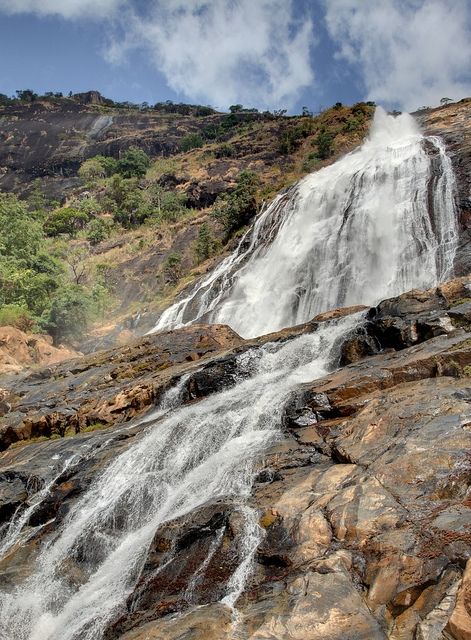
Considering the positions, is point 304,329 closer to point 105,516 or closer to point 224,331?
point 224,331

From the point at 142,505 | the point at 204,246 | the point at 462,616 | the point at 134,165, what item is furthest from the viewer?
the point at 134,165

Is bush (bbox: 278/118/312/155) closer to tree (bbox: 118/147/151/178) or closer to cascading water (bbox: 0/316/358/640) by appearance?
tree (bbox: 118/147/151/178)

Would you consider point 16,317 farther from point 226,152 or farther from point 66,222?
point 226,152

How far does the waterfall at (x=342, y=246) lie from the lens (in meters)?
27.4

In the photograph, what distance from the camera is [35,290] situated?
39.1 metres

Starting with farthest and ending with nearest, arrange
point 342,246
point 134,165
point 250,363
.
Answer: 1. point 134,165
2. point 342,246
3. point 250,363

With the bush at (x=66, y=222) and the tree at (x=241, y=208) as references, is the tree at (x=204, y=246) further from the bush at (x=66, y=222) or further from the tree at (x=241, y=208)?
the bush at (x=66, y=222)

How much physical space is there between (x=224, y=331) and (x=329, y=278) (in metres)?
8.24

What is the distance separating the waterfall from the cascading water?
12.6 m

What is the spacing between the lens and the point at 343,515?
7605 millimetres

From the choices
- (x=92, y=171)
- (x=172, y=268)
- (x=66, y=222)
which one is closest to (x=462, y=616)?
(x=172, y=268)

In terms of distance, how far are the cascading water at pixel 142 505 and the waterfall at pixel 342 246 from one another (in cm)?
1261

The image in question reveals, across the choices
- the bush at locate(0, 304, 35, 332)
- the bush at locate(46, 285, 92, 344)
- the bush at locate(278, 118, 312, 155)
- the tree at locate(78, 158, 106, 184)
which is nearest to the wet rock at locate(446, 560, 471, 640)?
the bush at locate(0, 304, 35, 332)

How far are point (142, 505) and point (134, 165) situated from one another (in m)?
73.7
